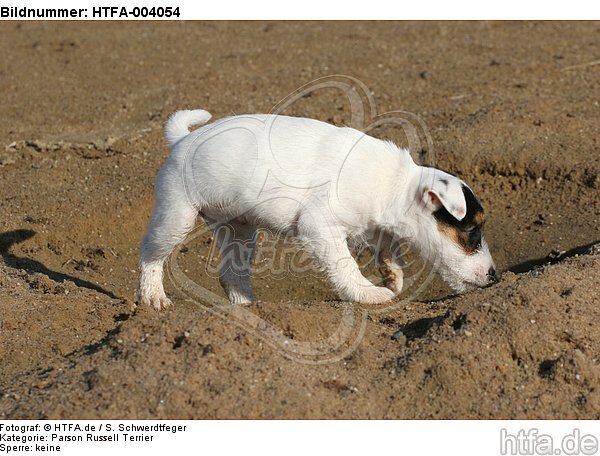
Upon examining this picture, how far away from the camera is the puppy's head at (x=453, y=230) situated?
21.8 ft

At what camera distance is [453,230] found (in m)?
6.96

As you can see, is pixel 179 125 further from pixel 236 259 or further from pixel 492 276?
pixel 492 276

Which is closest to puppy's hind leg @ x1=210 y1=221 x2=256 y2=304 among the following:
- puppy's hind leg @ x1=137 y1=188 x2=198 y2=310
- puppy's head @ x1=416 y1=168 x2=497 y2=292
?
puppy's hind leg @ x1=137 y1=188 x2=198 y2=310

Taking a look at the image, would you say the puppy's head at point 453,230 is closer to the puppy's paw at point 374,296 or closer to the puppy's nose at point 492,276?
the puppy's nose at point 492,276

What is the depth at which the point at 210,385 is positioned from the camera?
17.9 feet

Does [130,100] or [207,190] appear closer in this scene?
[207,190]

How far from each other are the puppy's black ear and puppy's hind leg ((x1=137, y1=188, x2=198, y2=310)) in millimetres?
1822

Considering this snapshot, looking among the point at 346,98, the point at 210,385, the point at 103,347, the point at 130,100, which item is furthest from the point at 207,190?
the point at 130,100

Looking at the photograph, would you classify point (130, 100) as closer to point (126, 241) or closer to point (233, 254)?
point (126, 241)

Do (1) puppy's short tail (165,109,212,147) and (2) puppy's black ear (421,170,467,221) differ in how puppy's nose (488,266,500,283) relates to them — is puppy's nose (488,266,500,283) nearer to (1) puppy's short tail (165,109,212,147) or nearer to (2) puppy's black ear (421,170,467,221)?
(2) puppy's black ear (421,170,467,221)

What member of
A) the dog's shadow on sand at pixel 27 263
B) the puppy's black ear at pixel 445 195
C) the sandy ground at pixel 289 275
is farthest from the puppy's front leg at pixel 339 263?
the dog's shadow on sand at pixel 27 263

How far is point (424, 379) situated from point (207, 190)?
7.57ft

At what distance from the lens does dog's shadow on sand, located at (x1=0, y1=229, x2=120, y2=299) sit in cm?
828

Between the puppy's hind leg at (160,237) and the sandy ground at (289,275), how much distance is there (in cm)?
24
